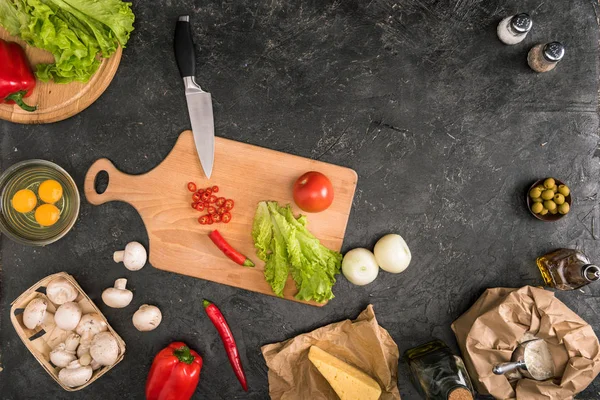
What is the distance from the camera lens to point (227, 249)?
87.9 inches

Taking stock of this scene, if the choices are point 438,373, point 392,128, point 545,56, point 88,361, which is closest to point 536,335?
point 438,373

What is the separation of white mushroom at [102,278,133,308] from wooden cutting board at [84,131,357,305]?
0.20 metres

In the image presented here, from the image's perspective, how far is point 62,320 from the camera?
220cm

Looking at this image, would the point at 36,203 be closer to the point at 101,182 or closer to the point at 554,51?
the point at 101,182

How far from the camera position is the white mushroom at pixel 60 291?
223 cm

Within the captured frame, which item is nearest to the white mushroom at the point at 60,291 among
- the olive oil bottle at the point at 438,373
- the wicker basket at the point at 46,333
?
the wicker basket at the point at 46,333

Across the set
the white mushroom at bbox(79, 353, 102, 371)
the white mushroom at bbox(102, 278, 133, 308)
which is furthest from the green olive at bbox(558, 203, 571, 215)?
the white mushroom at bbox(79, 353, 102, 371)

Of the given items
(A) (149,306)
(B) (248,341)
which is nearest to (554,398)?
(B) (248,341)

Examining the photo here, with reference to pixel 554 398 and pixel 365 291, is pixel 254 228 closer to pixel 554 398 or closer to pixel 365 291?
pixel 365 291

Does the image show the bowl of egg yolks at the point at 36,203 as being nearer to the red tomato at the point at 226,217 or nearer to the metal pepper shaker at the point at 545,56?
the red tomato at the point at 226,217

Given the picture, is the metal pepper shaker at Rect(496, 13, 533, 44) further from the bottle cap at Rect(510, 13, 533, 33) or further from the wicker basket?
the wicker basket

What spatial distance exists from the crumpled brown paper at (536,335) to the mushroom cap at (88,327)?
183 cm

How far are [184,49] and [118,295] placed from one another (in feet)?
4.22

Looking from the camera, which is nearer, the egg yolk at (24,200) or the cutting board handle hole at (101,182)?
the egg yolk at (24,200)
